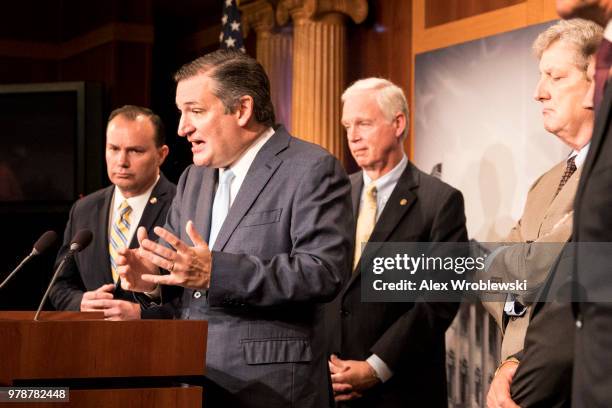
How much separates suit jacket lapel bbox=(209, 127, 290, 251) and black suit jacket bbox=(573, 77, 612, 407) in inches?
49.3

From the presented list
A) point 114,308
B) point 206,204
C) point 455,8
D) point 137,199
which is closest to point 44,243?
point 114,308

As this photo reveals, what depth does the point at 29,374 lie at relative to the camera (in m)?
2.15

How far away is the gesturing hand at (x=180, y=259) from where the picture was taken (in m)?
2.31

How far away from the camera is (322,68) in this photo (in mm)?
5590

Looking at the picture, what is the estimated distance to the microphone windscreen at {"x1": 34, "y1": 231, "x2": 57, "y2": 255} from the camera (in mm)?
2623

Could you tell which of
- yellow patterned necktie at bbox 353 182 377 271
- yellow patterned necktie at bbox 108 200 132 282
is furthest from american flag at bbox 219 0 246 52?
yellow patterned necktie at bbox 353 182 377 271

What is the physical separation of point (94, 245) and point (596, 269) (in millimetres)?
2708

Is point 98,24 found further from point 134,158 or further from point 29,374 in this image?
point 29,374

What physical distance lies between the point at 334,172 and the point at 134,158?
5.03ft

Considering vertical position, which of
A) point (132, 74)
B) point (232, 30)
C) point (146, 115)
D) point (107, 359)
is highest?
point (132, 74)

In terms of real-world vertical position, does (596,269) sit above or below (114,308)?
above

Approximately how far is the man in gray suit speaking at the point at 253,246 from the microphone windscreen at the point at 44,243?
0.81 ft

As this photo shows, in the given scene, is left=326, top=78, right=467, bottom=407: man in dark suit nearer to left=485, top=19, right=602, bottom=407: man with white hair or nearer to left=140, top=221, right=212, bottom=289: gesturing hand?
left=485, top=19, right=602, bottom=407: man with white hair

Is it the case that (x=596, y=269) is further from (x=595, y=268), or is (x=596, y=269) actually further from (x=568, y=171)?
(x=568, y=171)
